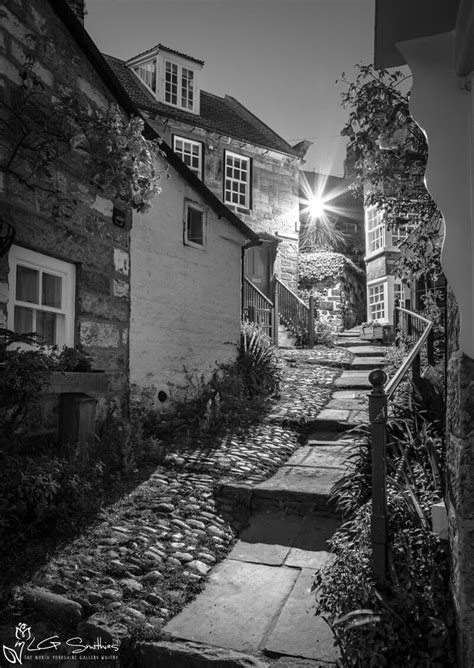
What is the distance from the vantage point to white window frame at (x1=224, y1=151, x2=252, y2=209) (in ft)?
52.3

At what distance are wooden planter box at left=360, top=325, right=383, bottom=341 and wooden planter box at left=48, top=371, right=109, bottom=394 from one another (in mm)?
11602

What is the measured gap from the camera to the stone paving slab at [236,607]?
2775mm

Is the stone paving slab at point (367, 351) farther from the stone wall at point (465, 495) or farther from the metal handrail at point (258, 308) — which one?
the stone wall at point (465, 495)

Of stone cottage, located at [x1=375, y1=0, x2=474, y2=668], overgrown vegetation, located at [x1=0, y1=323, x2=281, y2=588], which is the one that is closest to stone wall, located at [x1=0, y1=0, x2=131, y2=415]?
overgrown vegetation, located at [x1=0, y1=323, x2=281, y2=588]

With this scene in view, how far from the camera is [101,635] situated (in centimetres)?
267

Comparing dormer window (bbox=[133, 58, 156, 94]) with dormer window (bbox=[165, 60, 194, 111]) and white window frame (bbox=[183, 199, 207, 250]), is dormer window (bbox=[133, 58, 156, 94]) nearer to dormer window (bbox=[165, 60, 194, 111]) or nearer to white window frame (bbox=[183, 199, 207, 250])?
dormer window (bbox=[165, 60, 194, 111])

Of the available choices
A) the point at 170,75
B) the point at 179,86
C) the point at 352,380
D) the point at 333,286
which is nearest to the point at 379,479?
the point at 352,380

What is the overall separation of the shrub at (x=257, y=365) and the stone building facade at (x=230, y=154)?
264 inches

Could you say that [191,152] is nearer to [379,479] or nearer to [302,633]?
[379,479]

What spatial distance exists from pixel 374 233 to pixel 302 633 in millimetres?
16301

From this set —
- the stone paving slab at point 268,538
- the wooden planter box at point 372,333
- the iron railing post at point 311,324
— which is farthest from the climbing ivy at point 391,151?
the wooden planter box at point 372,333

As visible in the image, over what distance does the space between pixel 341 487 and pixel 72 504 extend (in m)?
2.04

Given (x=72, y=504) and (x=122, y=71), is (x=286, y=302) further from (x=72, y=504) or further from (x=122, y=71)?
(x=72, y=504)

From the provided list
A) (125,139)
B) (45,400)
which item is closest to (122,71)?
(125,139)
